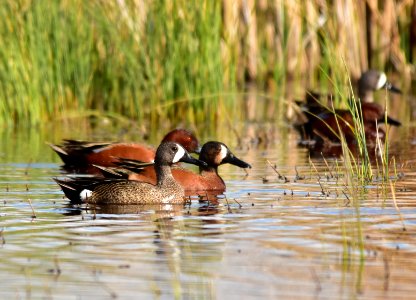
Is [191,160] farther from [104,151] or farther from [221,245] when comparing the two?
[221,245]

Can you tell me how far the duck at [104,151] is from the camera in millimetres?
11984

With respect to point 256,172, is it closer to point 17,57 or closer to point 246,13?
point 17,57

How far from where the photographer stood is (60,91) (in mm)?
15281

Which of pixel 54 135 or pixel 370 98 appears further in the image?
pixel 370 98

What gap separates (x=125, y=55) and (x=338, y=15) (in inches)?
191

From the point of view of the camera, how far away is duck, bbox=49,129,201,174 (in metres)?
12.0

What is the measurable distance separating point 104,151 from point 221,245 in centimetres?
542

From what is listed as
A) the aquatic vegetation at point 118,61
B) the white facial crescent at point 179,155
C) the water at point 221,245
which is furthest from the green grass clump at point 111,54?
the white facial crescent at point 179,155

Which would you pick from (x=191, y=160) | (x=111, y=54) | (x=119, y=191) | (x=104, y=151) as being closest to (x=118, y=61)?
(x=111, y=54)

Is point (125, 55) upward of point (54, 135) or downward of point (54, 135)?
upward

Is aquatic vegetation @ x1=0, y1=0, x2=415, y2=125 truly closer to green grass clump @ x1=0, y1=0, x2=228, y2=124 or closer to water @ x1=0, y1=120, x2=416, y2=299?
green grass clump @ x1=0, y1=0, x2=228, y2=124

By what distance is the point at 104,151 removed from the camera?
12.2 meters

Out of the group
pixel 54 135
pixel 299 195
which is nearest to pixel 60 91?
pixel 54 135

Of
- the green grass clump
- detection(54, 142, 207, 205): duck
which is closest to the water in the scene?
detection(54, 142, 207, 205): duck
